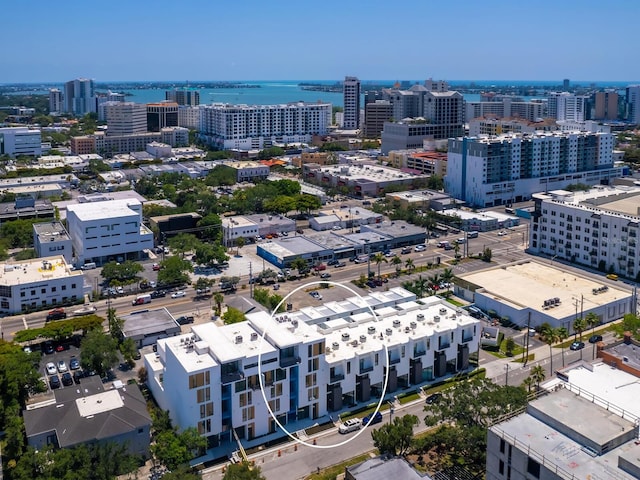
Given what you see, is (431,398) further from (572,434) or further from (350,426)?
(572,434)

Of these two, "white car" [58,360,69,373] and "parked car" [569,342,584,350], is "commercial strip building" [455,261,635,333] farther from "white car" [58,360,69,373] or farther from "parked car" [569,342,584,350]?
"white car" [58,360,69,373]

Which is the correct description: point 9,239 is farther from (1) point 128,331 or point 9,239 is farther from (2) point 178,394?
(2) point 178,394

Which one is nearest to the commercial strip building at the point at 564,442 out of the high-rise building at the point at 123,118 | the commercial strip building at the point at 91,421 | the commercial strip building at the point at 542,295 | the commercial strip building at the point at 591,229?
the commercial strip building at the point at 91,421

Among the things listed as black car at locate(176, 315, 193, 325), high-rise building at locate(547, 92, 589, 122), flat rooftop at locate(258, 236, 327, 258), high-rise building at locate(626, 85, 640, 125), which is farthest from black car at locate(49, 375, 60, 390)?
high-rise building at locate(626, 85, 640, 125)

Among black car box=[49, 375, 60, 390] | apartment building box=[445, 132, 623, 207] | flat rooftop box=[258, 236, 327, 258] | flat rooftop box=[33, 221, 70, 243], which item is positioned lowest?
black car box=[49, 375, 60, 390]

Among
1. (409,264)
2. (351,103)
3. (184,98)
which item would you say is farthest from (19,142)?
(409,264)
